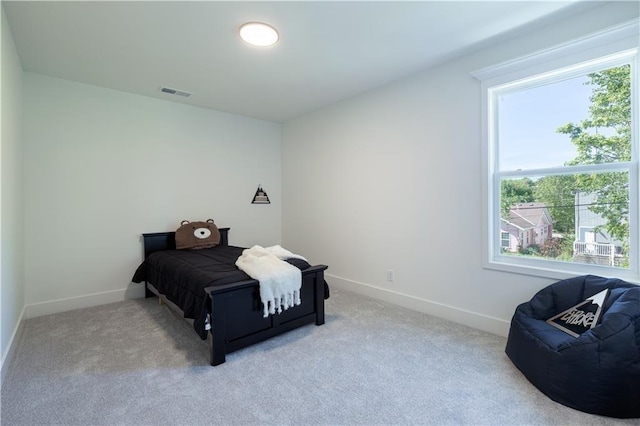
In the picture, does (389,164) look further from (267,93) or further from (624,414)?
(624,414)

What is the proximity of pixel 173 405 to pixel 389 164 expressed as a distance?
9.67ft

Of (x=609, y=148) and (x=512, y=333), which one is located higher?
(x=609, y=148)

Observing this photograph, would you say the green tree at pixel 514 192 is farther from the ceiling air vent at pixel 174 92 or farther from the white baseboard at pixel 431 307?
the ceiling air vent at pixel 174 92

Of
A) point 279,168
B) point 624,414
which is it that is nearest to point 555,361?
point 624,414

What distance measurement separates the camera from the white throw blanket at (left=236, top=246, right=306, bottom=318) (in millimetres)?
2441

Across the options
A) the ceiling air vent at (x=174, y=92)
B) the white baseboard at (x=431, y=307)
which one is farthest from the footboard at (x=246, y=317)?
the ceiling air vent at (x=174, y=92)

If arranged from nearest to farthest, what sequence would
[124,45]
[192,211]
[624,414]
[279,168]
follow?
[624,414] → [124,45] → [192,211] → [279,168]

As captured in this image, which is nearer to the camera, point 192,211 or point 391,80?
point 391,80

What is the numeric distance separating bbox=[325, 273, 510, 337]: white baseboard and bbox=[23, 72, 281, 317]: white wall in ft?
6.63

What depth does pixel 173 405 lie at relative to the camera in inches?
68.6

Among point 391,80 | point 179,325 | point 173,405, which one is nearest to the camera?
point 173,405

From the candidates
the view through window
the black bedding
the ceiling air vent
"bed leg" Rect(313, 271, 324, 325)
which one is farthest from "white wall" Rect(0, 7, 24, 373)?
the view through window

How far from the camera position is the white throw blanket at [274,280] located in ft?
8.01

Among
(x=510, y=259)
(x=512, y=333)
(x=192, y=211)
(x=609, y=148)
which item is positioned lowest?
(x=512, y=333)
